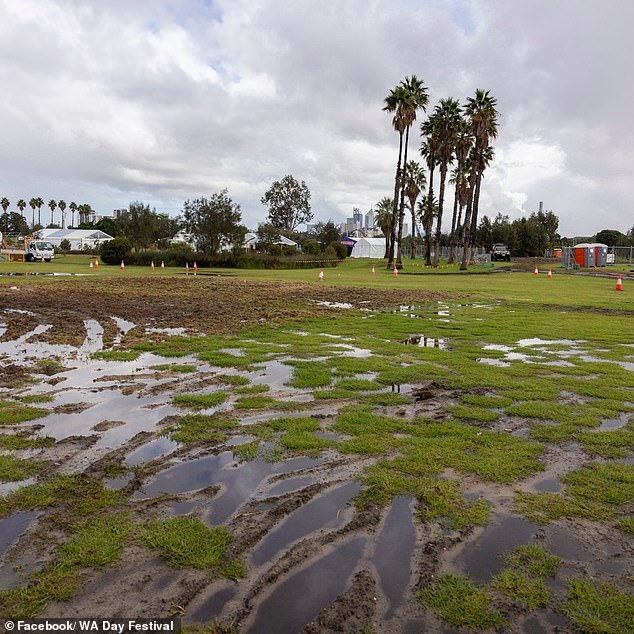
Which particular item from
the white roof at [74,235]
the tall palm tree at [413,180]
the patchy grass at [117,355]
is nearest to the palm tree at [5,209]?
the white roof at [74,235]

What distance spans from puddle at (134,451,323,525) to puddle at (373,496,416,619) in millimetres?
1117

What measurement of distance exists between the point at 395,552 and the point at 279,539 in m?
0.80

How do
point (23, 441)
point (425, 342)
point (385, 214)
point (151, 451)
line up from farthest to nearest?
point (385, 214)
point (425, 342)
point (23, 441)
point (151, 451)

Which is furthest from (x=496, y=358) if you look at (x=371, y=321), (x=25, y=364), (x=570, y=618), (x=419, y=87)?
(x=419, y=87)

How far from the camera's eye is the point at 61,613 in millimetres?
2977

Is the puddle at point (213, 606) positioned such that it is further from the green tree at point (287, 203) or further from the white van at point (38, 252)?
the green tree at point (287, 203)

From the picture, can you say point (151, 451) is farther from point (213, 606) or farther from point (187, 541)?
point (213, 606)

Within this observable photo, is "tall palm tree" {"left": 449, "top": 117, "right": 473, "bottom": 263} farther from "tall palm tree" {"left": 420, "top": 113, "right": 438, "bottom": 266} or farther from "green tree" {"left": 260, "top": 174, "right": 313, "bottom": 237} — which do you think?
Result: "green tree" {"left": 260, "top": 174, "right": 313, "bottom": 237}

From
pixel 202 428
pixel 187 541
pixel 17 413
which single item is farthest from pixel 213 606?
pixel 17 413

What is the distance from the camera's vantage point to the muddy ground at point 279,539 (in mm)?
3023

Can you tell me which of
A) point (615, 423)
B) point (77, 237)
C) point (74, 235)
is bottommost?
point (615, 423)

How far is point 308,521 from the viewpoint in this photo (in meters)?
3.98

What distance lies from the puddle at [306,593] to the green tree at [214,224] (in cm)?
5679

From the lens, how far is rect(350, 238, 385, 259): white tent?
97938mm
